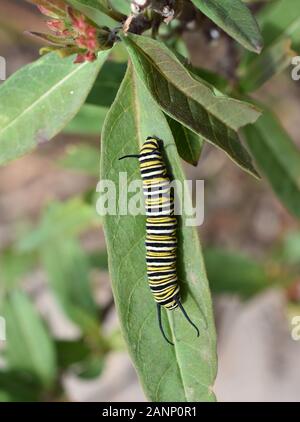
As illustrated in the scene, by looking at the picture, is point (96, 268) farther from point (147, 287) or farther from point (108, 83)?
point (147, 287)

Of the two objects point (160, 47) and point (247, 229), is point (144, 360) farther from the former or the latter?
point (247, 229)

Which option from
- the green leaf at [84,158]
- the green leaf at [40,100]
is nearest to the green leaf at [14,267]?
the green leaf at [84,158]

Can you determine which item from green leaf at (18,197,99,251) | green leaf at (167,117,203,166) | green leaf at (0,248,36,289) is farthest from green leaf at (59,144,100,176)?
green leaf at (167,117,203,166)

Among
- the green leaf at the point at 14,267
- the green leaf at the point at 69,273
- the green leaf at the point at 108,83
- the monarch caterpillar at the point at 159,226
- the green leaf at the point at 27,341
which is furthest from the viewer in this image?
the green leaf at the point at 14,267

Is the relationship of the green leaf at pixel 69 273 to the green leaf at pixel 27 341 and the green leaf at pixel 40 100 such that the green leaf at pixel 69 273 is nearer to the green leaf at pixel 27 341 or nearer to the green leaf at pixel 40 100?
the green leaf at pixel 27 341

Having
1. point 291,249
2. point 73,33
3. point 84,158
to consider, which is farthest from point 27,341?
point 73,33

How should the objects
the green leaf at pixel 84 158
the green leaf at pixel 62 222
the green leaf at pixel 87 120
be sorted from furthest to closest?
the green leaf at pixel 62 222, the green leaf at pixel 84 158, the green leaf at pixel 87 120
